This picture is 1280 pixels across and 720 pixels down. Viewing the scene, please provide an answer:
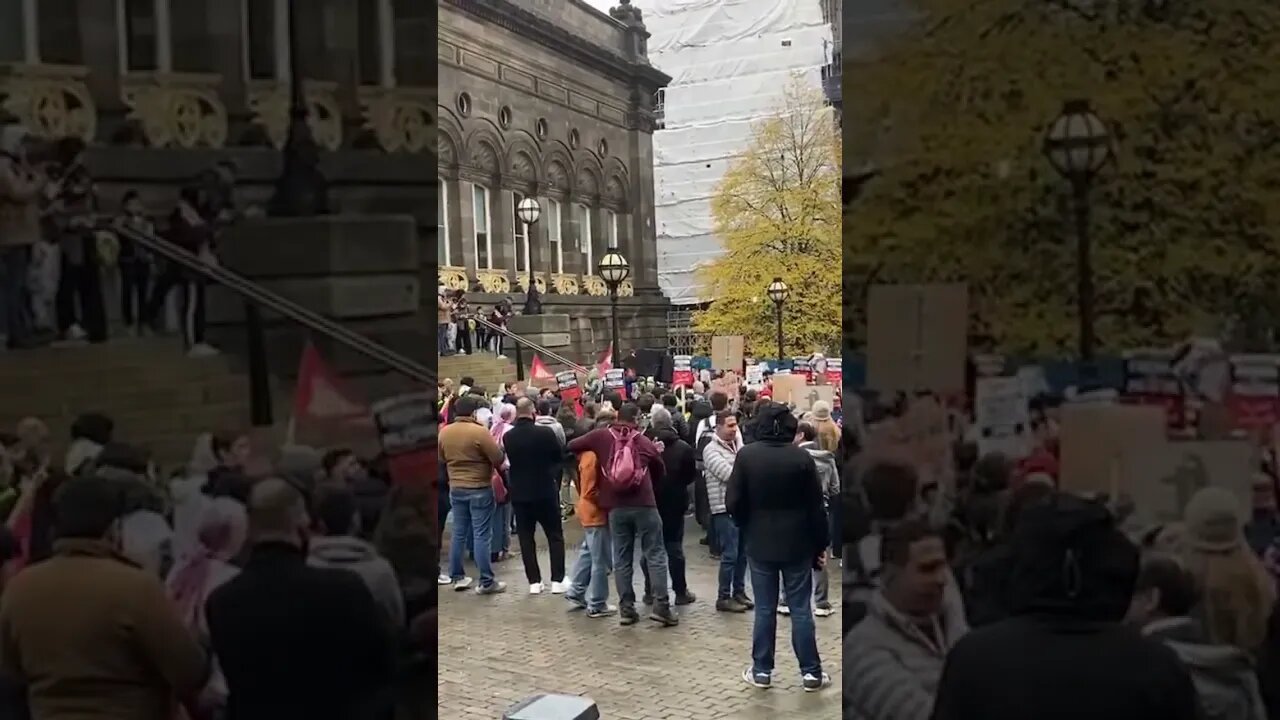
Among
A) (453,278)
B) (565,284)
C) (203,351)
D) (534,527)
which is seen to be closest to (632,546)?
(534,527)

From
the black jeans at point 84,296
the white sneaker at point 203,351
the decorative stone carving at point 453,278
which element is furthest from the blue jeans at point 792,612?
the decorative stone carving at point 453,278

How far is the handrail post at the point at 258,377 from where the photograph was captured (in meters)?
4.39

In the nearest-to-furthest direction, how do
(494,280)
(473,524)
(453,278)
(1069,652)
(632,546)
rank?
(1069,652) → (632,546) → (473,524) → (453,278) → (494,280)

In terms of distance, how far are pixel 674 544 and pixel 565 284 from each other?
2143 cm

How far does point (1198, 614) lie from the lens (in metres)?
4.03

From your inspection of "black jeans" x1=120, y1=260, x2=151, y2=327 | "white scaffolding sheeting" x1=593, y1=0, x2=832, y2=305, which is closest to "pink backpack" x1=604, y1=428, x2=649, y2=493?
"black jeans" x1=120, y1=260, x2=151, y2=327

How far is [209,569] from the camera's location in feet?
14.1

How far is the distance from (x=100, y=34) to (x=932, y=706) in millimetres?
4167

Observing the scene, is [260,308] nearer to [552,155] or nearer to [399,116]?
[399,116]

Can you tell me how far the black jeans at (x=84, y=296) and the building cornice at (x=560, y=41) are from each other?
23146 millimetres

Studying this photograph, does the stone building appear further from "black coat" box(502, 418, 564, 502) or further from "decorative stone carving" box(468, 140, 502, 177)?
"black coat" box(502, 418, 564, 502)

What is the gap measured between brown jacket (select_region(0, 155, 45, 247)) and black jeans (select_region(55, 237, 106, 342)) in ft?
0.61

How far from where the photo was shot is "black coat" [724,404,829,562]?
23.3 ft

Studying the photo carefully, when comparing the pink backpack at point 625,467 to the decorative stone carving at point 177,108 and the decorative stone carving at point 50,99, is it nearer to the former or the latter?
the decorative stone carving at point 177,108
